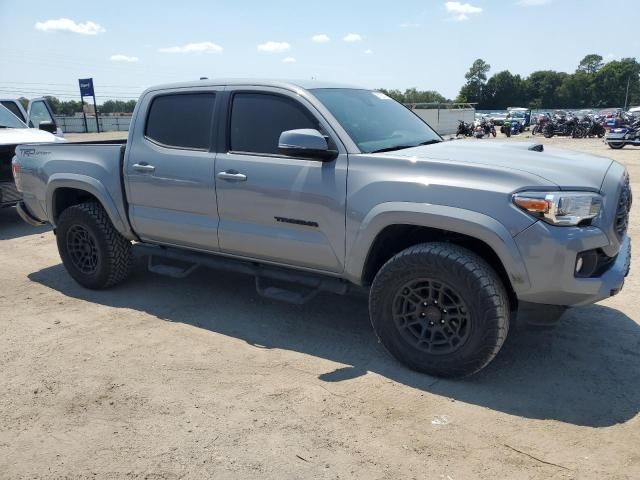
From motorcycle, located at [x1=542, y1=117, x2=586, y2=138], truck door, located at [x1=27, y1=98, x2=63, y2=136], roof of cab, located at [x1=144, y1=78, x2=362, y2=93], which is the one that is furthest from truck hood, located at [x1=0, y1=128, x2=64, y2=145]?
motorcycle, located at [x1=542, y1=117, x2=586, y2=138]

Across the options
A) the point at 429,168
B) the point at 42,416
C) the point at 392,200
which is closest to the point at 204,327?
the point at 42,416

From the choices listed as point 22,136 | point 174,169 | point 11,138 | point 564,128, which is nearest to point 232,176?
point 174,169

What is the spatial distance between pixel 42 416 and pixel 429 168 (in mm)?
2743

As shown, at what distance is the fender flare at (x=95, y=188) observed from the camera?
16.1 ft

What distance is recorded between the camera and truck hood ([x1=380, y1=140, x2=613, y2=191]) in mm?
3157

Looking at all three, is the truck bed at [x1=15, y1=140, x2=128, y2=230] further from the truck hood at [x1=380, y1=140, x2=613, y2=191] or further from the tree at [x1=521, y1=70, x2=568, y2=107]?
the tree at [x1=521, y1=70, x2=568, y2=107]

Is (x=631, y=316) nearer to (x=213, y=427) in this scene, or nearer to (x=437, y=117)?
(x=213, y=427)

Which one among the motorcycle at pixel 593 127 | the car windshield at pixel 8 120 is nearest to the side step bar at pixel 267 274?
the car windshield at pixel 8 120

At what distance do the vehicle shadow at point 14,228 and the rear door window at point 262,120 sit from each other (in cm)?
526

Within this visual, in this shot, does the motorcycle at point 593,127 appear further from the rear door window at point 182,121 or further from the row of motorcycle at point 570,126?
the rear door window at point 182,121

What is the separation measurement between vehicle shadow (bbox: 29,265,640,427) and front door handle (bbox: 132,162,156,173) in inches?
48.6

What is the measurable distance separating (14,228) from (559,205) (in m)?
8.20

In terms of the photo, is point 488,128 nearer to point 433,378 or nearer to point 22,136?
point 22,136

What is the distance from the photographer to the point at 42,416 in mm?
3205
